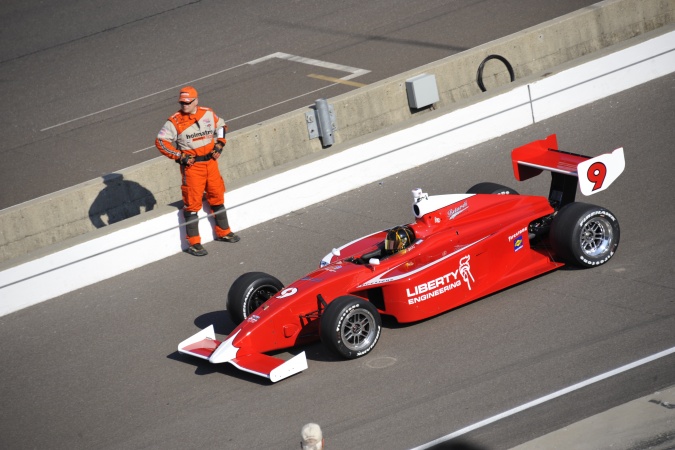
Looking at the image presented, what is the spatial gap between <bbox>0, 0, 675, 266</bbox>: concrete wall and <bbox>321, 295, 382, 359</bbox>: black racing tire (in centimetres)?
447

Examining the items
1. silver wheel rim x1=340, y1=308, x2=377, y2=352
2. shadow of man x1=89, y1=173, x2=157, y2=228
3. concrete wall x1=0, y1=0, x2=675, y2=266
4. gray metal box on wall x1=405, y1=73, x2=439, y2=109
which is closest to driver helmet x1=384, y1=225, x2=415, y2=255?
silver wheel rim x1=340, y1=308, x2=377, y2=352

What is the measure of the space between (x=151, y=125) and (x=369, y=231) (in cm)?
655

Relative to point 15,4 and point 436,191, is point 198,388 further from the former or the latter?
point 15,4

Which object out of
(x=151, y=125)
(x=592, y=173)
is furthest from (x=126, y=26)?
(x=592, y=173)

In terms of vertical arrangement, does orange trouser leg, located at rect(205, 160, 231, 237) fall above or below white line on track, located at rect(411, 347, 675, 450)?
above

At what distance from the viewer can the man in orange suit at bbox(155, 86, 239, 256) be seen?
1330 cm

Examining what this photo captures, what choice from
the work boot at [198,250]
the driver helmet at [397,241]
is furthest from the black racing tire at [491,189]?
the work boot at [198,250]

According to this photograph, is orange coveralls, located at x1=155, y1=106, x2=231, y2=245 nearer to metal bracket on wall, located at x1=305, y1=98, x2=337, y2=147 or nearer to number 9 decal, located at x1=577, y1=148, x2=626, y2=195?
metal bracket on wall, located at x1=305, y1=98, x2=337, y2=147

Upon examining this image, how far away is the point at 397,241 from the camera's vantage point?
35.9 feet

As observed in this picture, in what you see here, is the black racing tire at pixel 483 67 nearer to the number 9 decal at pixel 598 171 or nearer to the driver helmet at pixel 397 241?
the number 9 decal at pixel 598 171

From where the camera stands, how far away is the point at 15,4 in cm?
2631

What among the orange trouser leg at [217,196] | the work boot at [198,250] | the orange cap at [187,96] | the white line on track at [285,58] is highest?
the white line on track at [285,58]

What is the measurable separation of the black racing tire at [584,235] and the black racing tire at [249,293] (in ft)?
9.53

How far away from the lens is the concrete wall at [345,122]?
46.3 ft
